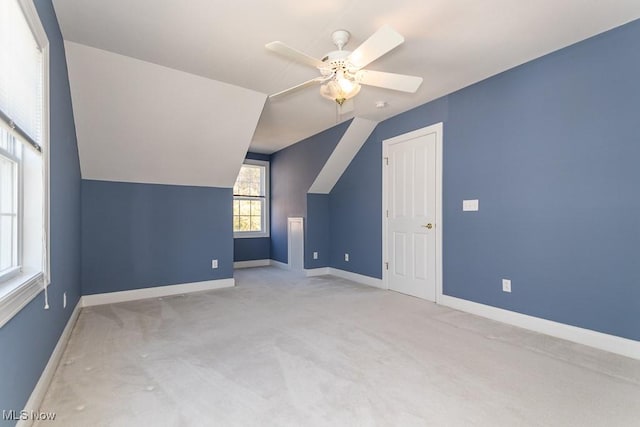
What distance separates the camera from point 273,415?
5.37 ft

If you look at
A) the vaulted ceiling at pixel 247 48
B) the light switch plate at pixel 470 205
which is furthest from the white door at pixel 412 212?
the vaulted ceiling at pixel 247 48

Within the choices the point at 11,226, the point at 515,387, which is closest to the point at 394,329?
the point at 515,387

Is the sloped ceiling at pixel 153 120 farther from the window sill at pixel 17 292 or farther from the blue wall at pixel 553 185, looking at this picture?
the blue wall at pixel 553 185

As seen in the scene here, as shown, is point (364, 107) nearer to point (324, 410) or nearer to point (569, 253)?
point (569, 253)

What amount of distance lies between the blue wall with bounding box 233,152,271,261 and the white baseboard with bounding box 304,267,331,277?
4.74 ft

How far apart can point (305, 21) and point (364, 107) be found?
6.24 feet

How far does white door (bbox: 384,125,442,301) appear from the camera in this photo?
378 centimetres

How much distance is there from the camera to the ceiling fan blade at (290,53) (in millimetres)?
1864

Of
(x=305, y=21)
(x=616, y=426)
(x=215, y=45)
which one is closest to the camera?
(x=616, y=426)

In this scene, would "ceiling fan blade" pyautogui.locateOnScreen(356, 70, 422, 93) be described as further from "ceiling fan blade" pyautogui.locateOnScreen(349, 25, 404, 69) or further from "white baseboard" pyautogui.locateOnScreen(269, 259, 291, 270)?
"white baseboard" pyautogui.locateOnScreen(269, 259, 291, 270)

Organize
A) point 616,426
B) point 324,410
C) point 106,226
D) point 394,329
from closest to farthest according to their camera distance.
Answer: point 616,426, point 324,410, point 394,329, point 106,226

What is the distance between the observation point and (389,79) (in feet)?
7.63

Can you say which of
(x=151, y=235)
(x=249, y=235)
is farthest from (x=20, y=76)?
(x=249, y=235)

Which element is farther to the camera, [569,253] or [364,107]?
[364,107]
